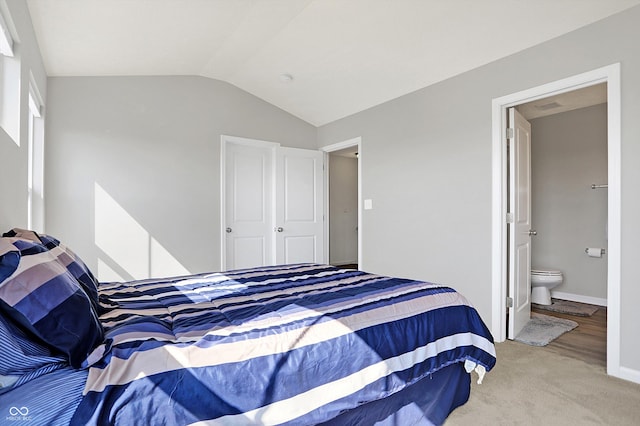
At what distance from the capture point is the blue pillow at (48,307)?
949mm

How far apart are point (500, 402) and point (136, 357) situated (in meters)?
2.01

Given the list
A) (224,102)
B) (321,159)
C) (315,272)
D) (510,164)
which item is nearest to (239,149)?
(224,102)

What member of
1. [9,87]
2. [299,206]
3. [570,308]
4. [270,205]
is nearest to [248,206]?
[270,205]

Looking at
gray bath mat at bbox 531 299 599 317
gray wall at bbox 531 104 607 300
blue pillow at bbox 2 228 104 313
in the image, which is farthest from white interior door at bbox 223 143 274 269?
Result: gray wall at bbox 531 104 607 300

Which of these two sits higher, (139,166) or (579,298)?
(139,166)

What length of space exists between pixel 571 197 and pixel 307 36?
4.02 meters

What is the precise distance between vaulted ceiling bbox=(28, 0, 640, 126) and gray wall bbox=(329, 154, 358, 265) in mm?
3459

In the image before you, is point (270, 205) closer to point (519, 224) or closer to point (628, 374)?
point (519, 224)

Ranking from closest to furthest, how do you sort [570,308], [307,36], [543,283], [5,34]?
[5,34], [307,36], [570,308], [543,283]

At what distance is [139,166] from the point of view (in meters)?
3.81

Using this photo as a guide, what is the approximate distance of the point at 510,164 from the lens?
122 inches

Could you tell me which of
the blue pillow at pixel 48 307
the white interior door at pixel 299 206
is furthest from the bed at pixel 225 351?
the white interior door at pixel 299 206

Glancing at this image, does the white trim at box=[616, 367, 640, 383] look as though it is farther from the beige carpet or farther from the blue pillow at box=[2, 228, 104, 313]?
the blue pillow at box=[2, 228, 104, 313]

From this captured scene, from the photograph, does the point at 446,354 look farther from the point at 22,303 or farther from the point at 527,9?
the point at 527,9
